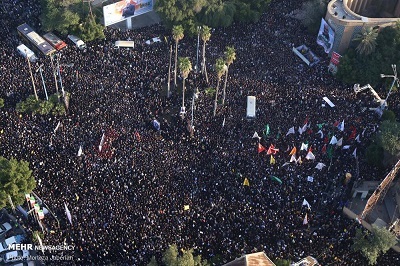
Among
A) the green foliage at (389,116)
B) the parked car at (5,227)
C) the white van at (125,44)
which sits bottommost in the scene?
the parked car at (5,227)

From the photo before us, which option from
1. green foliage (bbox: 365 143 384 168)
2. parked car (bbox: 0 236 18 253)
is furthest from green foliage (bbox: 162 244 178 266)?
green foliage (bbox: 365 143 384 168)

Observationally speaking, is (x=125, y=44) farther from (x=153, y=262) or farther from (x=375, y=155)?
(x=153, y=262)

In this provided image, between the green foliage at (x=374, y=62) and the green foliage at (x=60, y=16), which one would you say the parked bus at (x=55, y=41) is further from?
the green foliage at (x=374, y=62)

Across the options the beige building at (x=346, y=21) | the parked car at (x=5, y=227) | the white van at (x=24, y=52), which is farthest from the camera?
the white van at (x=24, y=52)

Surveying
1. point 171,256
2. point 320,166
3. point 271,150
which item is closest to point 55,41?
point 271,150

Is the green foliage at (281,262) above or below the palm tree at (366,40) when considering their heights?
below

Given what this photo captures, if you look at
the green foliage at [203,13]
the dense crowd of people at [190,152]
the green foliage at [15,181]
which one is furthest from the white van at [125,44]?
the green foliage at [15,181]

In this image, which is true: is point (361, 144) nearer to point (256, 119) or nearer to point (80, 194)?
point (256, 119)
